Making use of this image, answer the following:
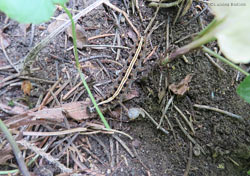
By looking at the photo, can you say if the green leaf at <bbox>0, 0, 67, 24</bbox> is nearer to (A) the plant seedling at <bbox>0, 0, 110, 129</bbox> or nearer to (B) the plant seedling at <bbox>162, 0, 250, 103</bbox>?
(A) the plant seedling at <bbox>0, 0, 110, 129</bbox>

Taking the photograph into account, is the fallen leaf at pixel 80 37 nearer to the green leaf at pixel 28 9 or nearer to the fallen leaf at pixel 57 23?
the fallen leaf at pixel 57 23

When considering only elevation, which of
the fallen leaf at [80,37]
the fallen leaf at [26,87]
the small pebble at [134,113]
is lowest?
the small pebble at [134,113]

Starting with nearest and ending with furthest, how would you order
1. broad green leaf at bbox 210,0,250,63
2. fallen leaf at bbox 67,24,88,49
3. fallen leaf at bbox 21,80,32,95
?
broad green leaf at bbox 210,0,250,63 < fallen leaf at bbox 21,80,32,95 < fallen leaf at bbox 67,24,88,49

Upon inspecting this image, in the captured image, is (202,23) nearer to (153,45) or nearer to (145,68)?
(153,45)

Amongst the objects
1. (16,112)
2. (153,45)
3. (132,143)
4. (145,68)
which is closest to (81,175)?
(132,143)

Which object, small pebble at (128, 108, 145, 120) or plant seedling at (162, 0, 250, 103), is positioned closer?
plant seedling at (162, 0, 250, 103)

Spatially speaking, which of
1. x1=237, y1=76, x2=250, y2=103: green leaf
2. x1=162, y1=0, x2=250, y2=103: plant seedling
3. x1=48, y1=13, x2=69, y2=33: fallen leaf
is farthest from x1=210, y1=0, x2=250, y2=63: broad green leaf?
x1=48, y1=13, x2=69, y2=33: fallen leaf

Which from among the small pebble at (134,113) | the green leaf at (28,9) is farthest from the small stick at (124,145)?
the green leaf at (28,9)

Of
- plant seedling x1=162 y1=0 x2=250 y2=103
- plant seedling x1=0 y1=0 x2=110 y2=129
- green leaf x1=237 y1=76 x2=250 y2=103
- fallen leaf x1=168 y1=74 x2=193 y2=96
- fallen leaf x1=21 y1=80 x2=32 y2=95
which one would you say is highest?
plant seedling x1=0 y1=0 x2=110 y2=129

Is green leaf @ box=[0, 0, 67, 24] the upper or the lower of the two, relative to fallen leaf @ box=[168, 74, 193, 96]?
upper
